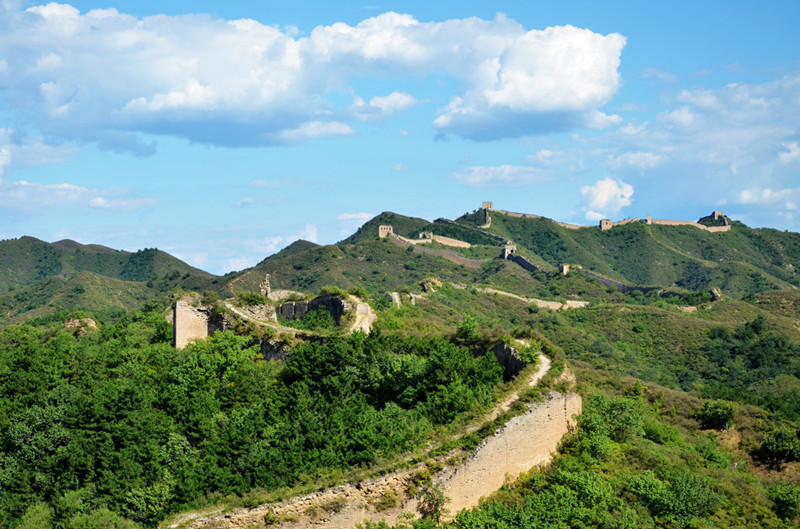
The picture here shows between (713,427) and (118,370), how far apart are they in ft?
81.1

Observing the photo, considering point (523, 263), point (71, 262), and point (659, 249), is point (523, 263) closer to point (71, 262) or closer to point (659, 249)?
point (659, 249)

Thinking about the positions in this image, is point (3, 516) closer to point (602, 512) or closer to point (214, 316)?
point (214, 316)

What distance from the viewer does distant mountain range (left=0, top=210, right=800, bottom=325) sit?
9712 cm

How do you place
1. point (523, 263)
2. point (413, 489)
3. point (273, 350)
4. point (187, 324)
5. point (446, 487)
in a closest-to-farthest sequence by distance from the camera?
point (413, 489), point (446, 487), point (273, 350), point (187, 324), point (523, 263)

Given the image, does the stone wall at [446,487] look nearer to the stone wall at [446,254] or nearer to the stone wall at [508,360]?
the stone wall at [508,360]

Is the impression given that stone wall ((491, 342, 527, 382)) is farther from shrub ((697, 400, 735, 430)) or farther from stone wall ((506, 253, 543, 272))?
stone wall ((506, 253, 543, 272))

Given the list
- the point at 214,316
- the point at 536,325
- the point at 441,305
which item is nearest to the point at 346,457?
the point at 214,316

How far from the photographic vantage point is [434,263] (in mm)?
109438

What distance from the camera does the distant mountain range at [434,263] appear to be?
3824 inches

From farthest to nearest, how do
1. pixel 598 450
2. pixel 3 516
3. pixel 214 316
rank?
pixel 214 316 → pixel 3 516 → pixel 598 450

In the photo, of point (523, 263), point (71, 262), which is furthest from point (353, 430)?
point (71, 262)

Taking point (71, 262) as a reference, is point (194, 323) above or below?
below

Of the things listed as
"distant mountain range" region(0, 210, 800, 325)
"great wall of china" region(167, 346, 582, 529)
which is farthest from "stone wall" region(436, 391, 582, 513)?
"distant mountain range" region(0, 210, 800, 325)

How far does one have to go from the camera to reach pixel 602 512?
63.7ft
